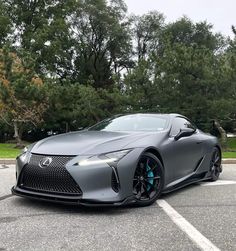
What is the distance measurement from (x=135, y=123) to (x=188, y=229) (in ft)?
8.46

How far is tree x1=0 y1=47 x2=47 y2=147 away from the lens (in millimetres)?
21297

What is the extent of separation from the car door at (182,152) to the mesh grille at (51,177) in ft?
5.88

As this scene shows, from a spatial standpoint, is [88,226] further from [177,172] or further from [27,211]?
[177,172]

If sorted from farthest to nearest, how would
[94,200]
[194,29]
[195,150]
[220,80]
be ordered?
[194,29], [220,80], [195,150], [94,200]

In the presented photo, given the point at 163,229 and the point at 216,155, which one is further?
the point at 216,155

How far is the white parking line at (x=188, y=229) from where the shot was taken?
4.37m

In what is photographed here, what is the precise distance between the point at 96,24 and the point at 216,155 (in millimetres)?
40618

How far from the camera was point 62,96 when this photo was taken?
26641 millimetres

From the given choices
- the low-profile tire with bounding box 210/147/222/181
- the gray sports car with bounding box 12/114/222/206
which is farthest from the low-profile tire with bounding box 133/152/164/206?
the low-profile tire with bounding box 210/147/222/181

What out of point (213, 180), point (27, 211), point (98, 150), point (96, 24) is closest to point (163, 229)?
point (98, 150)

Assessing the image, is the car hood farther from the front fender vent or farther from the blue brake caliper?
the blue brake caliper

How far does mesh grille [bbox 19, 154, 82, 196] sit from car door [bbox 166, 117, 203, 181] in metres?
1.79

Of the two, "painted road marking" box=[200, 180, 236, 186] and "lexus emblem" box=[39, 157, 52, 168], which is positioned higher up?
"lexus emblem" box=[39, 157, 52, 168]

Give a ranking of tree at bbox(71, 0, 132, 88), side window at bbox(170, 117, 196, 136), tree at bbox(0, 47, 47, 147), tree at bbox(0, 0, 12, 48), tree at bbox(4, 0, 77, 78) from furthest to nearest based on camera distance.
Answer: tree at bbox(71, 0, 132, 88) < tree at bbox(4, 0, 77, 78) < tree at bbox(0, 0, 12, 48) < tree at bbox(0, 47, 47, 147) < side window at bbox(170, 117, 196, 136)
